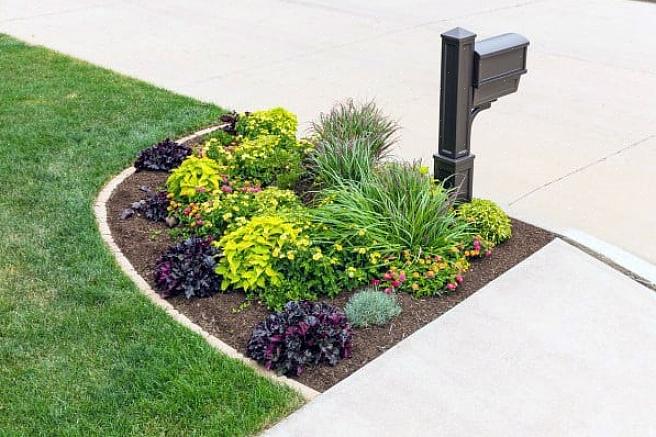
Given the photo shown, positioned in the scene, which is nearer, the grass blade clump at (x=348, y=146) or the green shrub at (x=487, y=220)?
the green shrub at (x=487, y=220)

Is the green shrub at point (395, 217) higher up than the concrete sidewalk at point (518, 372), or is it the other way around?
the green shrub at point (395, 217)

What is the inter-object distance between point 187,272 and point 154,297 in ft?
0.77

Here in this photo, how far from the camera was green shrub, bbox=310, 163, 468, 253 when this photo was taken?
4730 mm

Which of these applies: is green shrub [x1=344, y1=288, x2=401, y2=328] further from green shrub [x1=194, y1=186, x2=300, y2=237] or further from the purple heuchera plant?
green shrub [x1=194, y1=186, x2=300, y2=237]

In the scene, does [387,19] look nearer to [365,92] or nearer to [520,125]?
[365,92]

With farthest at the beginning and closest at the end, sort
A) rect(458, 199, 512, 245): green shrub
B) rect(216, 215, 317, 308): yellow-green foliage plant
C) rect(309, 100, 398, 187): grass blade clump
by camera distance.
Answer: rect(309, 100, 398, 187): grass blade clump < rect(458, 199, 512, 245): green shrub < rect(216, 215, 317, 308): yellow-green foliage plant

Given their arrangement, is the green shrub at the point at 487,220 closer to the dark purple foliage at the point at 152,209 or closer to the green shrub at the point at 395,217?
the green shrub at the point at 395,217

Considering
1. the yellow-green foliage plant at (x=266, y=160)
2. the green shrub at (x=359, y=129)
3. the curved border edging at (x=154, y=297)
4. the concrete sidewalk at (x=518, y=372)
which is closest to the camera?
the concrete sidewalk at (x=518, y=372)

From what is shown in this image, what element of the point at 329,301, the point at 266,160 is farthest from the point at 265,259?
the point at 266,160

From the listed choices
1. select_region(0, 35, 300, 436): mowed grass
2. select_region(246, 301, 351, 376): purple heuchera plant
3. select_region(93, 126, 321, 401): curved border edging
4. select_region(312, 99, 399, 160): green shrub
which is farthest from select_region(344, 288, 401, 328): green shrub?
select_region(312, 99, 399, 160): green shrub

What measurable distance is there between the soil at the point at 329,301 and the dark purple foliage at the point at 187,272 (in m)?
0.06

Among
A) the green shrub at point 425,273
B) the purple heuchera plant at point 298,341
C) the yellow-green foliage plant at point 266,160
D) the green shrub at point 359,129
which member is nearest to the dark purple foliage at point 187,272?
the purple heuchera plant at point 298,341

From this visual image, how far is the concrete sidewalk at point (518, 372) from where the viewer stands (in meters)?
3.50

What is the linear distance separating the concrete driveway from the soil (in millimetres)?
571
